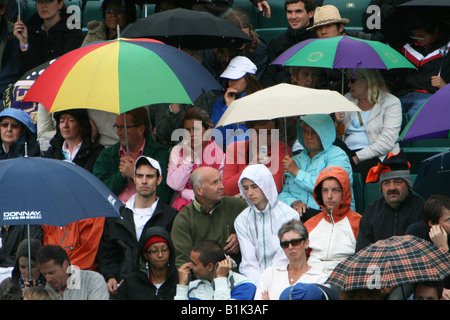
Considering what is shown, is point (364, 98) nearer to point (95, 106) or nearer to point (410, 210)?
point (410, 210)

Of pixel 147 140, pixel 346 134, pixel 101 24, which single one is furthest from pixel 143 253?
pixel 101 24

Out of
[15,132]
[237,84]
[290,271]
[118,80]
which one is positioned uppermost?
[237,84]

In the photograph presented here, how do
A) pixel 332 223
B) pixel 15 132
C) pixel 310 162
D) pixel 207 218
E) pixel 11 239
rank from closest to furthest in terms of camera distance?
pixel 332 223
pixel 207 218
pixel 11 239
pixel 310 162
pixel 15 132

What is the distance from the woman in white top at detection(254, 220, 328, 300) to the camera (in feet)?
24.0

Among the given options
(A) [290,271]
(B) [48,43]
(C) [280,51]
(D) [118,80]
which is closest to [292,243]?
(A) [290,271]

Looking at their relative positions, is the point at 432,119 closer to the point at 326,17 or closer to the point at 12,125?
the point at 326,17

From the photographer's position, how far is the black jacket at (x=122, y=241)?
8.27 metres

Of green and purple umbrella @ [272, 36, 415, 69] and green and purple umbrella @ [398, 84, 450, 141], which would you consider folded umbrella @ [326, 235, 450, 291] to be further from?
green and purple umbrella @ [272, 36, 415, 69]

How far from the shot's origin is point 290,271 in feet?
24.2

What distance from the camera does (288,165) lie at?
861cm

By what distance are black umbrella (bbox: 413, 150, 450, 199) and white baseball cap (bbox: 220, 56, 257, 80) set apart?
2.44 m

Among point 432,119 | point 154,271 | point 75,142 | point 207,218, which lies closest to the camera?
point 432,119

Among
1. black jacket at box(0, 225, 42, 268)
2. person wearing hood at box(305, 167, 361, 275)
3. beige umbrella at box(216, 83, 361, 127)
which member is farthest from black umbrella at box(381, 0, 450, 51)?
black jacket at box(0, 225, 42, 268)

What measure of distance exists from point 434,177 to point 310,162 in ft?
4.34
